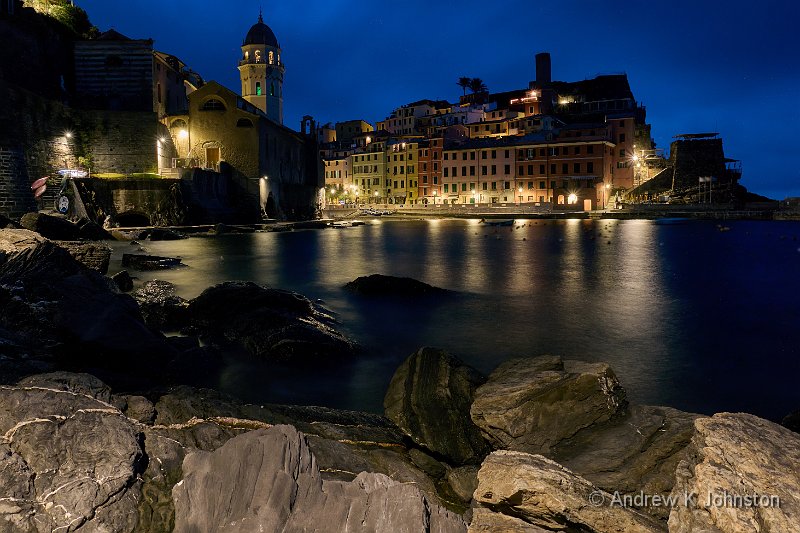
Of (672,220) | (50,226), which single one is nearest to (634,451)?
(50,226)

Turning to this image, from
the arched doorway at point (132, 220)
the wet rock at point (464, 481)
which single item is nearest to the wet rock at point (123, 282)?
the wet rock at point (464, 481)

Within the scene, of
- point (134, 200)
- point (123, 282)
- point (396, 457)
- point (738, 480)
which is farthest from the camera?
point (134, 200)

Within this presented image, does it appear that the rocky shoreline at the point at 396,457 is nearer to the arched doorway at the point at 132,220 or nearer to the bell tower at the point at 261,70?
the arched doorway at the point at 132,220

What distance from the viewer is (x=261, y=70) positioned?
8100 centimetres

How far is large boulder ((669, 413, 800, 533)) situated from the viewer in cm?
296

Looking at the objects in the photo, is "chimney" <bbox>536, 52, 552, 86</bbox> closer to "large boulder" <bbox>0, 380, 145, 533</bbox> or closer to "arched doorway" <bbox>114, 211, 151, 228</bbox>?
"arched doorway" <bbox>114, 211, 151, 228</bbox>

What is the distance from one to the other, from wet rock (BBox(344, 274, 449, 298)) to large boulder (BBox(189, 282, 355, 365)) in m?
4.44

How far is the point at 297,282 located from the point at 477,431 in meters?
16.4

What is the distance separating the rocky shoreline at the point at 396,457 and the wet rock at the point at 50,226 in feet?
69.9

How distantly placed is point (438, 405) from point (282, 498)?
10.2 ft

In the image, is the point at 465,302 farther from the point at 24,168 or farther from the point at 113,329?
the point at 24,168

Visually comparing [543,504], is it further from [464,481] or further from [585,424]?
[585,424]

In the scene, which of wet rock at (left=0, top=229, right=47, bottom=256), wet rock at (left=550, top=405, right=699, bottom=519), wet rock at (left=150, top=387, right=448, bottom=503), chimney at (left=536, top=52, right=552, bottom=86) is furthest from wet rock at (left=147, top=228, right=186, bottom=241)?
chimney at (left=536, top=52, right=552, bottom=86)

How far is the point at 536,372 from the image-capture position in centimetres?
591
